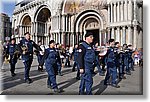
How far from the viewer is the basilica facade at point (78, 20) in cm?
990

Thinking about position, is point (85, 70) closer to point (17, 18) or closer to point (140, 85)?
point (140, 85)

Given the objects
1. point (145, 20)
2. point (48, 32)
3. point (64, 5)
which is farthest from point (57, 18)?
point (145, 20)

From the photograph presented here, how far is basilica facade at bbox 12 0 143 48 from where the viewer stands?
9.90m

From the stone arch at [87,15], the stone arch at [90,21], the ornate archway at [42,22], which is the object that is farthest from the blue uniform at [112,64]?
the ornate archway at [42,22]

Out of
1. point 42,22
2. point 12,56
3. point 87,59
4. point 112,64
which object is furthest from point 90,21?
point 87,59

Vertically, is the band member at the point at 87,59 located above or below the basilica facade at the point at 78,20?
below

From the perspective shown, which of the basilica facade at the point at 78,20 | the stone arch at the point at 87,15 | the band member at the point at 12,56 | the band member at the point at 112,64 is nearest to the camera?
the band member at the point at 112,64

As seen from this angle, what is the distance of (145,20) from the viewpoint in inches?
158

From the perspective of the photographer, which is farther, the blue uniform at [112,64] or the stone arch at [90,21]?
the stone arch at [90,21]

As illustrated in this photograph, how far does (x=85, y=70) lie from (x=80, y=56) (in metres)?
0.25

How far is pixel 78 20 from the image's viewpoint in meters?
14.4

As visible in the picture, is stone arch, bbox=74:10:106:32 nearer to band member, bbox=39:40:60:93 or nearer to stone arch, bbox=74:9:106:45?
stone arch, bbox=74:9:106:45

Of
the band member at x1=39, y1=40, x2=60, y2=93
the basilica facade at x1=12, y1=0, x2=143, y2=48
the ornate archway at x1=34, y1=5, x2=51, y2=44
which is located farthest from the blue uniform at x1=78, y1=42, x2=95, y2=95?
the ornate archway at x1=34, y1=5, x2=51, y2=44

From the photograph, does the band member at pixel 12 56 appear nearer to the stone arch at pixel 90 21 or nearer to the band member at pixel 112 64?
the band member at pixel 112 64
